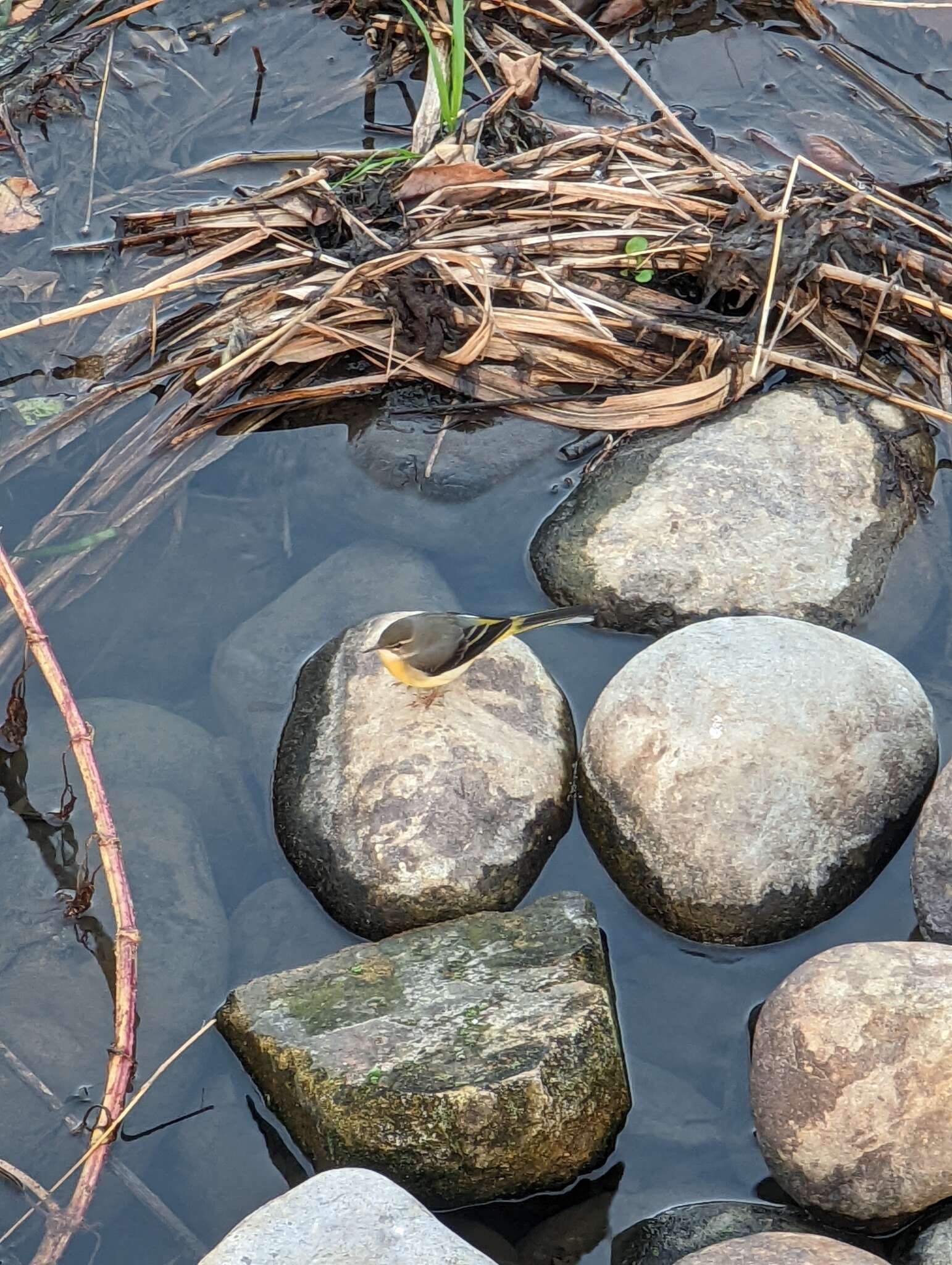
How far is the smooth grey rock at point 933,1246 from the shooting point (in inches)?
136

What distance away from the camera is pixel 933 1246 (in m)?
3.49

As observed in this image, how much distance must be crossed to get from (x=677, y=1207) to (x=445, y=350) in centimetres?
355

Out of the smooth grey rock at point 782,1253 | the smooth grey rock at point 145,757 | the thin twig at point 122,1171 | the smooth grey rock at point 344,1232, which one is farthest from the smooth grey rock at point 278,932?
the smooth grey rock at point 782,1253

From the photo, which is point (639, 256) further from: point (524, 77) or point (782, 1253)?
point (782, 1253)

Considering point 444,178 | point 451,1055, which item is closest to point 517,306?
point 444,178

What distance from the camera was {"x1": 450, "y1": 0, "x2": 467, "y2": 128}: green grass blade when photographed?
5.89 m

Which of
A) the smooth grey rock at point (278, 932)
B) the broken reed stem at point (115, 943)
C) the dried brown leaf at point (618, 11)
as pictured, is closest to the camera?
the broken reed stem at point (115, 943)

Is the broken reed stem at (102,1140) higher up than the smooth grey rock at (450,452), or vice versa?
the smooth grey rock at (450,452)

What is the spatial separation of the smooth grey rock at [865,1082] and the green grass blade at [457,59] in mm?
4344

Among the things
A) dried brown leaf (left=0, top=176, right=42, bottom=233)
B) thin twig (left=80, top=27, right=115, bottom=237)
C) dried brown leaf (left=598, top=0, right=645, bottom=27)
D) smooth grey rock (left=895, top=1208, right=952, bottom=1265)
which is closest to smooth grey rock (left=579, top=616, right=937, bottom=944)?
smooth grey rock (left=895, top=1208, right=952, bottom=1265)

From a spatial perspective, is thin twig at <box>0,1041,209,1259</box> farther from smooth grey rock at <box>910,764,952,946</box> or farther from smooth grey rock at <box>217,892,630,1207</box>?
smooth grey rock at <box>910,764,952,946</box>

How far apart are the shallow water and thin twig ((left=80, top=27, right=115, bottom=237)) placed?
1.5 inches

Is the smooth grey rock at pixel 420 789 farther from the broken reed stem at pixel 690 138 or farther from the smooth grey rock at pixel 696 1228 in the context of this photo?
the broken reed stem at pixel 690 138

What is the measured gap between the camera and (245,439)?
18.7 feet
